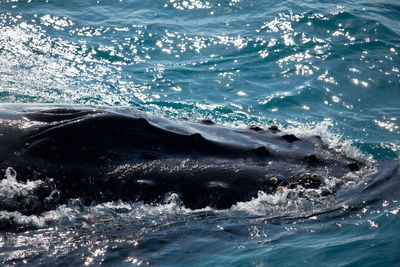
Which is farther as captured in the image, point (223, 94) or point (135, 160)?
point (223, 94)

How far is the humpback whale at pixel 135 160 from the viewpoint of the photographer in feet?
19.5

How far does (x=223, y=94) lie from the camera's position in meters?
12.6

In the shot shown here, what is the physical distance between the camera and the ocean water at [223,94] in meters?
5.95

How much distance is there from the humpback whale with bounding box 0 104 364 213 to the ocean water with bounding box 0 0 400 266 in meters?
0.18

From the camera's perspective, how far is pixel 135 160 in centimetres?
620

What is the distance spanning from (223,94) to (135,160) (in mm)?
6687

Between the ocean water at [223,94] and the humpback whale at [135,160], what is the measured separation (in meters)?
0.18

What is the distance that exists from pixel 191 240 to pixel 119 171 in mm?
1140

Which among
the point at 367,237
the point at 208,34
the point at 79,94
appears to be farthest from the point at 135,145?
the point at 208,34

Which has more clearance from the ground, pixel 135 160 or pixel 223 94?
pixel 135 160

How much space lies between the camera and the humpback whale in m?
5.95

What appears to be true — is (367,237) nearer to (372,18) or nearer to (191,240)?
(191,240)

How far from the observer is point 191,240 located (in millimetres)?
6059

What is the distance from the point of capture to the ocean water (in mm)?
5945
